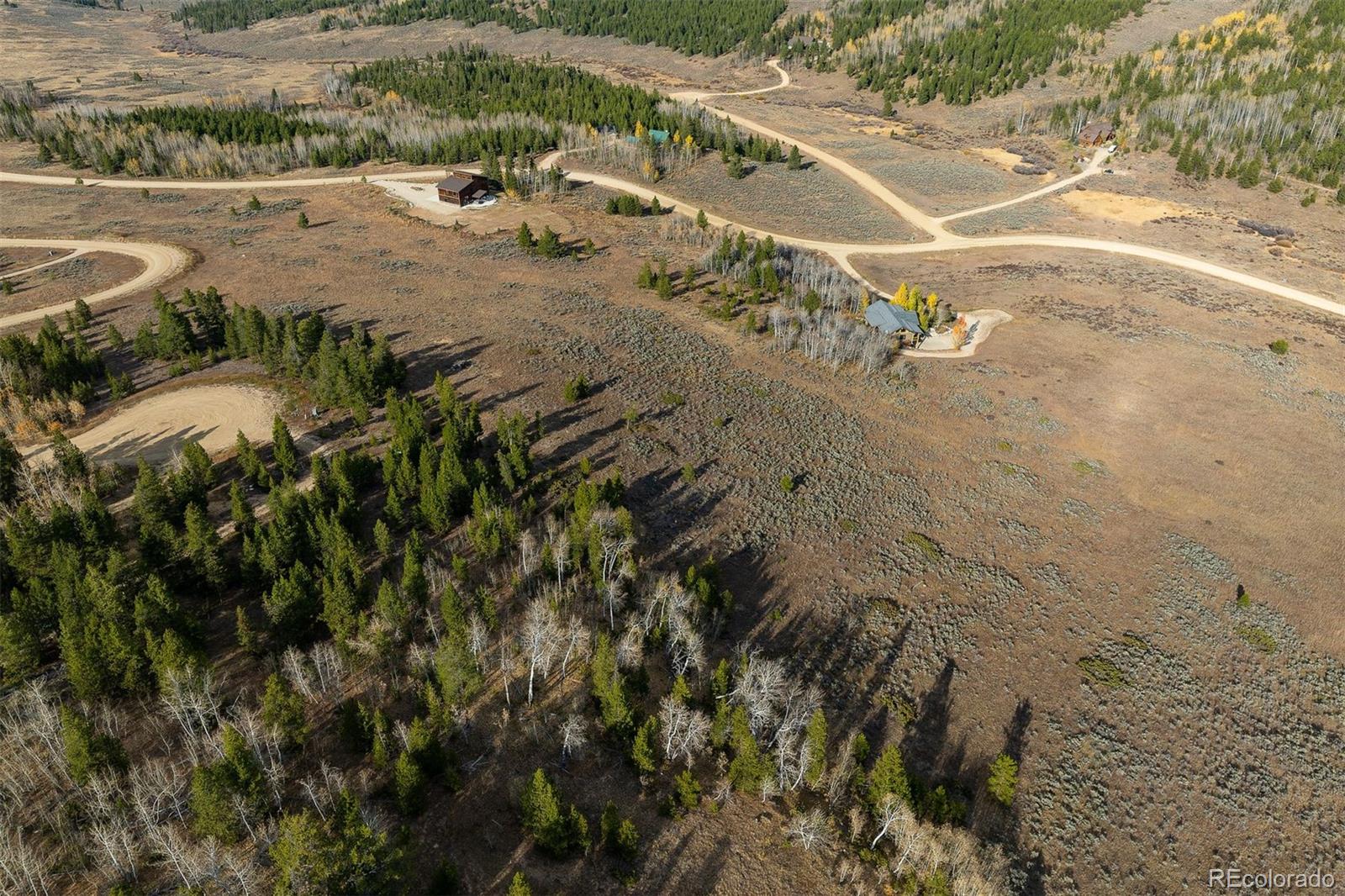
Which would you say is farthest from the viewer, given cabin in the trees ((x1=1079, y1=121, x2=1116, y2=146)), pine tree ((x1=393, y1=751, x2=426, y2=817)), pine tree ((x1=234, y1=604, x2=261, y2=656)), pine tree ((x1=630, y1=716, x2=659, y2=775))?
cabin in the trees ((x1=1079, y1=121, x2=1116, y2=146))

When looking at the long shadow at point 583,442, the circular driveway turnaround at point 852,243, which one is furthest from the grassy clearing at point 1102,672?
the circular driveway turnaround at point 852,243

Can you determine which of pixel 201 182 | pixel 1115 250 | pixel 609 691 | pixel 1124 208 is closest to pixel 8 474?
pixel 609 691

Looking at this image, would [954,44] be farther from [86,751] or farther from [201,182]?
[86,751]

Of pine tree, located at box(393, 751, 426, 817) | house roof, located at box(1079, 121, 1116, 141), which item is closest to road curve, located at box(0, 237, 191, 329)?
pine tree, located at box(393, 751, 426, 817)

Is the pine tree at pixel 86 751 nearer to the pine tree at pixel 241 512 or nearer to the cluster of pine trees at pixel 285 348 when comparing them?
the pine tree at pixel 241 512

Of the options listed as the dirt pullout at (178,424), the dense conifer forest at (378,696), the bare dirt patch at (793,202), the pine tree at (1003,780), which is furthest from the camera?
the bare dirt patch at (793,202)

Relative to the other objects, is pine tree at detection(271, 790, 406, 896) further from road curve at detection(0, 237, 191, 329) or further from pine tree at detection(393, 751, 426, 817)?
road curve at detection(0, 237, 191, 329)
